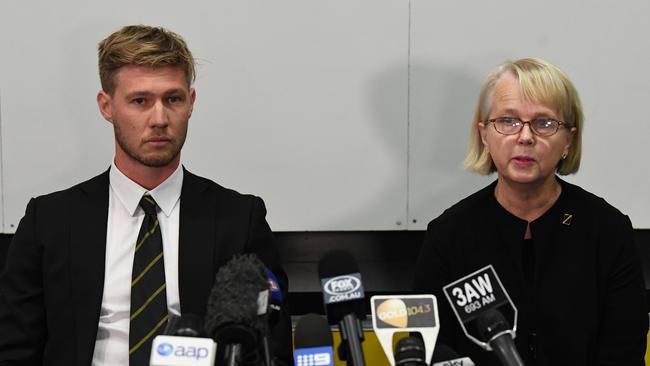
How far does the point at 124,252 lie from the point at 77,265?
0.10 meters

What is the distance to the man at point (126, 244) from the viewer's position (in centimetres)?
150

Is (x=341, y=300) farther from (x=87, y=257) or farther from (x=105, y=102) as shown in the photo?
(x=105, y=102)

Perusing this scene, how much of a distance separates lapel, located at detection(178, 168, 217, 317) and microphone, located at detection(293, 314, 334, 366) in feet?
1.84

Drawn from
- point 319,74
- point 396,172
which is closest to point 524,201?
point 396,172

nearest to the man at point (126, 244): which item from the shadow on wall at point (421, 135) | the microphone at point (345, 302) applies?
the microphone at point (345, 302)

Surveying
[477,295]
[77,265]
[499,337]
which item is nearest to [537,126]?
[477,295]

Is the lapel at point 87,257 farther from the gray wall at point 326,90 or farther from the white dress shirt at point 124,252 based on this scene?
the gray wall at point 326,90

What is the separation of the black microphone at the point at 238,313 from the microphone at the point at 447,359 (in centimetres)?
33

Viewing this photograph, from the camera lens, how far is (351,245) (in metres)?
2.46

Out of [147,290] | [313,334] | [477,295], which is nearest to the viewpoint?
[313,334]

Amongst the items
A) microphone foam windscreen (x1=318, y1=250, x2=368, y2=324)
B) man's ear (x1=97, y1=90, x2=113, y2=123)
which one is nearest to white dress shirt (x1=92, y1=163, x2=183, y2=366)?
man's ear (x1=97, y1=90, x2=113, y2=123)

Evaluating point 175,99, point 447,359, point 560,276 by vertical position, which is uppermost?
point 175,99

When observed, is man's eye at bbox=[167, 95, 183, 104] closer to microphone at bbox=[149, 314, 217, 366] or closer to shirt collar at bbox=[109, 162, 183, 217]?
shirt collar at bbox=[109, 162, 183, 217]

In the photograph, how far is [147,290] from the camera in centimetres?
150
